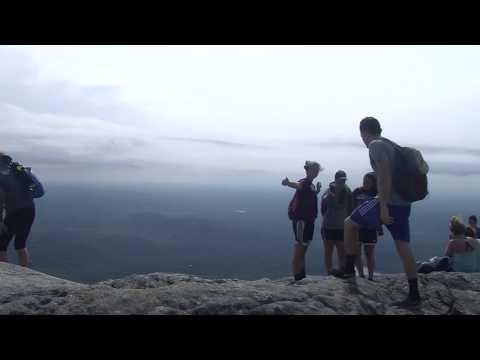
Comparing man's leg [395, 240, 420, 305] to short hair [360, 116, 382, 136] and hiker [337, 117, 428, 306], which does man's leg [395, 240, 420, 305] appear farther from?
short hair [360, 116, 382, 136]

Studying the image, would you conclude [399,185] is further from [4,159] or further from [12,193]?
[4,159]

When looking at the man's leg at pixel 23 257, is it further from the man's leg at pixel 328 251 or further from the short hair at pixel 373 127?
the short hair at pixel 373 127

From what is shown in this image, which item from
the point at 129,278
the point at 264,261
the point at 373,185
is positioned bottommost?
the point at 264,261

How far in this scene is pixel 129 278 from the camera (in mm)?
8117

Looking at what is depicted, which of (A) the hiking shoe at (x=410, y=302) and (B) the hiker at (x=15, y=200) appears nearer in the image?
(A) the hiking shoe at (x=410, y=302)

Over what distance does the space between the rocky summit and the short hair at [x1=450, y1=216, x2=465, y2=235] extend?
2091 mm

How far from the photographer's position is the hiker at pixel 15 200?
8695 mm

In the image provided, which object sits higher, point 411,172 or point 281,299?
point 411,172

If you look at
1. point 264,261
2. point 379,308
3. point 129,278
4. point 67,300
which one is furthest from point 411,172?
point 264,261

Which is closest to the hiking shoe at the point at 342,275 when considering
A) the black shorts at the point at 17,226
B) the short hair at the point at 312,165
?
the short hair at the point at 312,165

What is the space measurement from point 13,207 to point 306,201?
648cm
